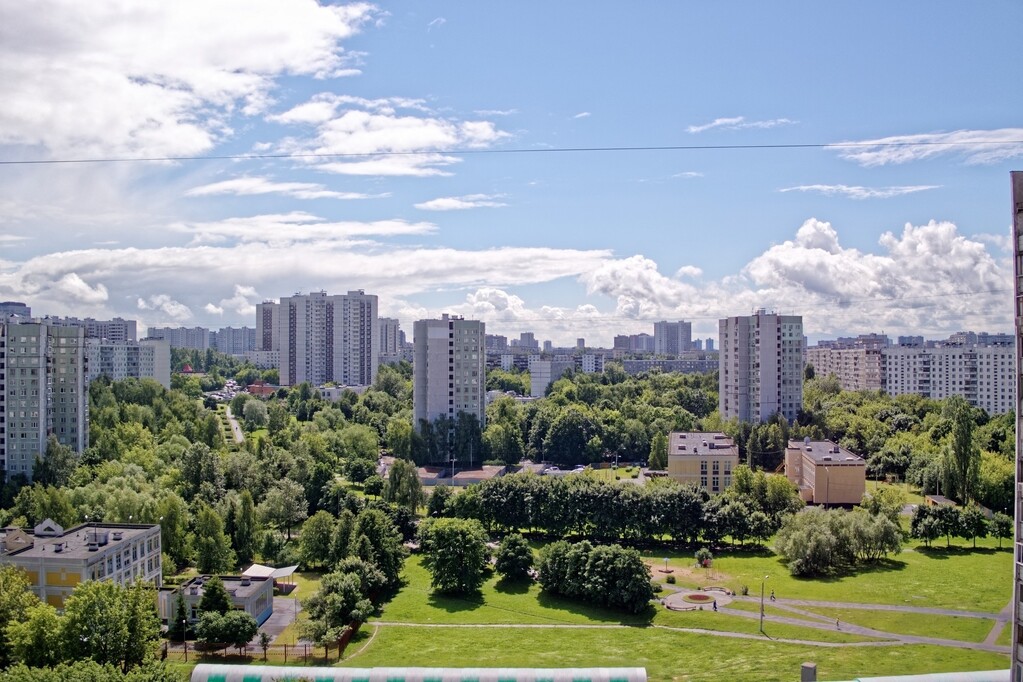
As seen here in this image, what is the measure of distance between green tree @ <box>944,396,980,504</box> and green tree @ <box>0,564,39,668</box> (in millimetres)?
22913

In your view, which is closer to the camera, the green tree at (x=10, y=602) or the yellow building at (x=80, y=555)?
the green tree at (x=10, y=602)

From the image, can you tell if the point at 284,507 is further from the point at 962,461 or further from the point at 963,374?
the point at 963,374

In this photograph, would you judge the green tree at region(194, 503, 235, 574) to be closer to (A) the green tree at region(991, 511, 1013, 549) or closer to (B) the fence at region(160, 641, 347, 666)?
(B) the fence at region(160, 641, 347, 666)

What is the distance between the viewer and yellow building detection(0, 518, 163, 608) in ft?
46.9

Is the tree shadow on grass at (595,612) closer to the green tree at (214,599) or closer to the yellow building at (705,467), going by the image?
the green tree at (214,599)

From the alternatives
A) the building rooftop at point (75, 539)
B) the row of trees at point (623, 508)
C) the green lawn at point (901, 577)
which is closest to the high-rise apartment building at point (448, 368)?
the row of trees at point (623, 508)

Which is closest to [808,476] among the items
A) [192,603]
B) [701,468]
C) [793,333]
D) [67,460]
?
[701,468]

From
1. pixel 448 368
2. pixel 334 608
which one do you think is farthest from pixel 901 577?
pixel 448 368

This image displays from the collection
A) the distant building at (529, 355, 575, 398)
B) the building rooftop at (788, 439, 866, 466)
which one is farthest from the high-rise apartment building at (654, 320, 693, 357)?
the building rooftop at (788, 439, 866, 466)

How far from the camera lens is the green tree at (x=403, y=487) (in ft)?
77.3

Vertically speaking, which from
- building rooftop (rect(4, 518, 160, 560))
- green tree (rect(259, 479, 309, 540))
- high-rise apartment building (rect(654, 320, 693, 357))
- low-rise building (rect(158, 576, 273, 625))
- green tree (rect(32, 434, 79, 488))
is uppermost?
high-rise apartment building (rect(654, 320, 693, 357))

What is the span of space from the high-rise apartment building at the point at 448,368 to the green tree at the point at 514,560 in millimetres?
16593

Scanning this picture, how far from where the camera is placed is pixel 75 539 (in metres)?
15.5

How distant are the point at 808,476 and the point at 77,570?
66.1ft
